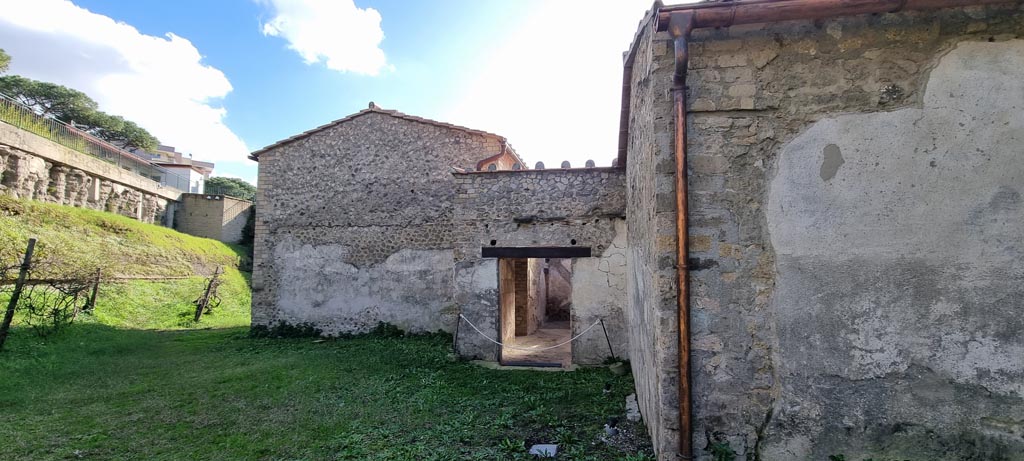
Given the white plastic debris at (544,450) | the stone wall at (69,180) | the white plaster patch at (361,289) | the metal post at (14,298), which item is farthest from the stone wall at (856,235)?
the stone wall at (69,180)

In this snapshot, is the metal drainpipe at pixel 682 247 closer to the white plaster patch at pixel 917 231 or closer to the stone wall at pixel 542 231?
the white plaster patch at pixel 917 231

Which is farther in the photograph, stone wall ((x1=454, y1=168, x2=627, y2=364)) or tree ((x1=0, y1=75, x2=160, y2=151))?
tree ((x1=0, y1=75, x2=160, y2=151))

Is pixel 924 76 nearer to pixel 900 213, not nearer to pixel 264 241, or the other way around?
pixel 900 213

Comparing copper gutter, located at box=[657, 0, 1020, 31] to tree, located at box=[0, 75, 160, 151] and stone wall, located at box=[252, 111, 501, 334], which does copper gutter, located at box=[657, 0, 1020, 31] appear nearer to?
stone wall, located at box=[252, 111, 501, 334]

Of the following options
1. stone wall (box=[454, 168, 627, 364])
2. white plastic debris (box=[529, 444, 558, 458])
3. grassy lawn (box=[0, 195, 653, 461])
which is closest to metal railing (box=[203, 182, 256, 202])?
grassy lawn (box=[0, 195, 653, 461])

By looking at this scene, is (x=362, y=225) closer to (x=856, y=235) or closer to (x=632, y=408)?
(x=632, y=408)

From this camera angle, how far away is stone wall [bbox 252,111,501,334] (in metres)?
10.7

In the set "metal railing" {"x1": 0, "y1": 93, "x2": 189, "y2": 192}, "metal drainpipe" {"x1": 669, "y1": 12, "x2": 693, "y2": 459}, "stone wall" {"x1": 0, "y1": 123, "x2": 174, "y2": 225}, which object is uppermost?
"metal railing" {"x1": 0, "y1": 93, "x2": 189, "y2": 192}

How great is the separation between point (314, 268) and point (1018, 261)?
37.8ft

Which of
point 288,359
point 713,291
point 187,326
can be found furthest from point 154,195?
point 713,291

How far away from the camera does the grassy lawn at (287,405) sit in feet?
14.5

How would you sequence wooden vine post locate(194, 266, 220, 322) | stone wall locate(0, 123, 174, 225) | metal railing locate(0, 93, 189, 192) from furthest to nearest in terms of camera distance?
metal railing locate(0, 93, 189, 192) → stone wall locate(0, 123, 174, 225) → wooden vine post locate(194, 266, 220, 322)

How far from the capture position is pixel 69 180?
1678 centimetres

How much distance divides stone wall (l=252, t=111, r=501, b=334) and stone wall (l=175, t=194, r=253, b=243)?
603 inches
